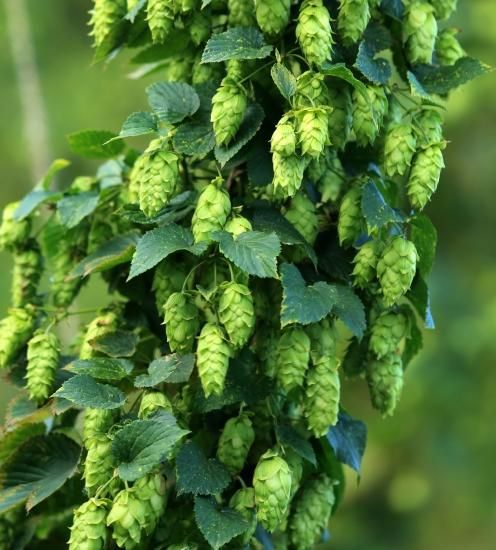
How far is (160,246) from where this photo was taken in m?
1.19

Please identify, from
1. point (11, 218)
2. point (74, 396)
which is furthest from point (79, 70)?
point (74, 396)

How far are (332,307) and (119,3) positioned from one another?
0.53 meters

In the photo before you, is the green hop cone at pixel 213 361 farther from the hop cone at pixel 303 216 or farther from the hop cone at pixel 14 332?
the hop cone at pixel 14 332

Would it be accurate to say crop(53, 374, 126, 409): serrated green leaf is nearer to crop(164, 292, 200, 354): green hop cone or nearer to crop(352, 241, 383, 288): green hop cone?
crop(164, 292, 200, 354): green hop cone

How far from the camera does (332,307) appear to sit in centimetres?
125

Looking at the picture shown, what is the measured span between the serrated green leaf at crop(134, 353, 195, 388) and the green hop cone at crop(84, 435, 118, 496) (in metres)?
0.08

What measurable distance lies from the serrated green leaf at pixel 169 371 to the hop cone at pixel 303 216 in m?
0.22

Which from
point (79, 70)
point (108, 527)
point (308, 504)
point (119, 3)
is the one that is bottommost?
point (79, 70)

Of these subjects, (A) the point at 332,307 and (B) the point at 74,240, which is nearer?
(A) the point at 332,307

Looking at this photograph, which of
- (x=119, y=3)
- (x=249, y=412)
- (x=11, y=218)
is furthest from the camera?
(x=11, y=218)

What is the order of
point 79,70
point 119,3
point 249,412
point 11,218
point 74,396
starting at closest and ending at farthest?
1. point 74,396
2. point 249,412
3. point 119,3
4. point 11,218
5. point 79,70

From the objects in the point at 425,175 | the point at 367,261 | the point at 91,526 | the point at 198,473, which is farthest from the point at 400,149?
the point at 91,526

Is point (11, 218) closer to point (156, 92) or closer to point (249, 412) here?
point (156, 92)

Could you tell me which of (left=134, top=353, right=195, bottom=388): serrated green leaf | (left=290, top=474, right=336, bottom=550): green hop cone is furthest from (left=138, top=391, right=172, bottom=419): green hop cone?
(left=290, top=474, right=336, bottom=550): green hop cone
